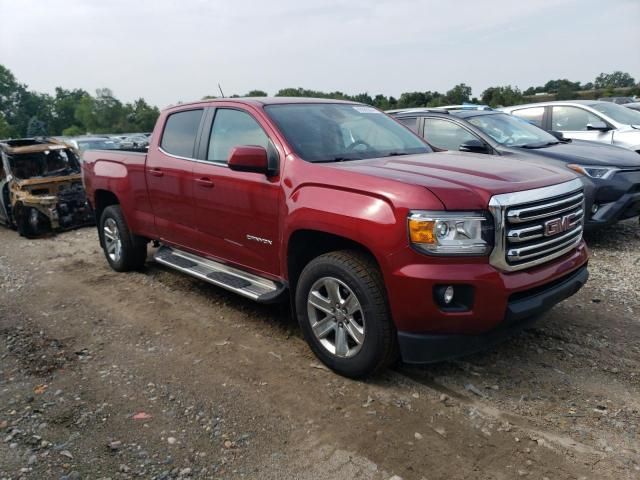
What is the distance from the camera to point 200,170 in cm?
460

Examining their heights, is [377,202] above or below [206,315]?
above

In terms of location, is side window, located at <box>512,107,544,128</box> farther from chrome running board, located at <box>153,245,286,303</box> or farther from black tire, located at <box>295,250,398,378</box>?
black tire, located at <box>295,250,398,378</box>

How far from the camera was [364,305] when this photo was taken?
3.27 metres

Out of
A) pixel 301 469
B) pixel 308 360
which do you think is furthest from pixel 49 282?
pixel 301 469

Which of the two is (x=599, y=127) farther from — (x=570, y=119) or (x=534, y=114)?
(x=534, y=114)

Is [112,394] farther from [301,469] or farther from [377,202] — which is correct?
[377,202]

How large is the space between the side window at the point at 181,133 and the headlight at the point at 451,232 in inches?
103

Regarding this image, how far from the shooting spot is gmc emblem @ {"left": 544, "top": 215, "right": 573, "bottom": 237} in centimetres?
327

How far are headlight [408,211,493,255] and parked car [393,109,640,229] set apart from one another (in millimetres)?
2453

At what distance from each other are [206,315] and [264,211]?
1.41 meters

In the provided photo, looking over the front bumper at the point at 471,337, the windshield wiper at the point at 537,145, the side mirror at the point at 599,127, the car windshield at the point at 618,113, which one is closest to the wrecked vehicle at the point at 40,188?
the windshield wiper at the point at 537,145

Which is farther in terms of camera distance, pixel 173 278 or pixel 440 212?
pixel 173 278

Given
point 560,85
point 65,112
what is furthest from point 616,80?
point 65,112

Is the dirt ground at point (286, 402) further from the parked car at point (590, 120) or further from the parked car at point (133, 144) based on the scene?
the parked car at point (590, 120)
